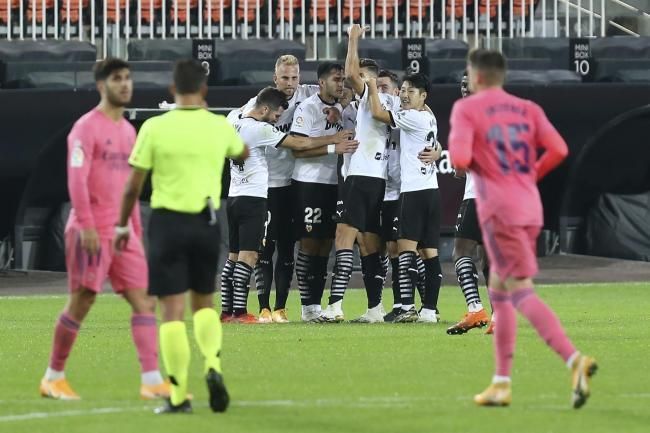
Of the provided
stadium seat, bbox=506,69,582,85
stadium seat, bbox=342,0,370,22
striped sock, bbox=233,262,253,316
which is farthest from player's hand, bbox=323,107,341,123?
stadium seat, bbox=342,0,370,22

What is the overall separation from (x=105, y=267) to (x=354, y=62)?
5.48 m

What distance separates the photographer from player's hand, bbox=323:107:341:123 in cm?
1498

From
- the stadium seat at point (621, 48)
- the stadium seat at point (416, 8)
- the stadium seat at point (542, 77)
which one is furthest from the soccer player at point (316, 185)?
the stadium seat at point (416, 8)

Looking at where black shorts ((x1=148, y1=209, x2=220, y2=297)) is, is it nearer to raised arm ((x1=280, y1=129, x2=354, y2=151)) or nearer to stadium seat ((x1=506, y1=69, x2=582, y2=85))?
raised arm ((x1=280, y1=129, x2=354, y2=151))

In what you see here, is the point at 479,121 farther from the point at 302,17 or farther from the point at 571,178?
the point at 302,17

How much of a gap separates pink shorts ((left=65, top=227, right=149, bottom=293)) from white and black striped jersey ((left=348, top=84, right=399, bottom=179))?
5745 millimetres

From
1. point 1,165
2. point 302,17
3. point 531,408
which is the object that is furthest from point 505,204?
point 302,17

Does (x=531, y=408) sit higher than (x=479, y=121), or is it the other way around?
(x=479, y=121)

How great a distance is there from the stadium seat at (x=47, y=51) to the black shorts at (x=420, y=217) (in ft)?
33.9

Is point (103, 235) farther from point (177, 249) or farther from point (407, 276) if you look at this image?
point (407, 276)

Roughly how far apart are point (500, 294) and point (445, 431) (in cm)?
131

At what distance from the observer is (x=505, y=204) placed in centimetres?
872

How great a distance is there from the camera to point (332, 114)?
15000 mm

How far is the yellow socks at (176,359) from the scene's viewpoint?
27.3 ft
